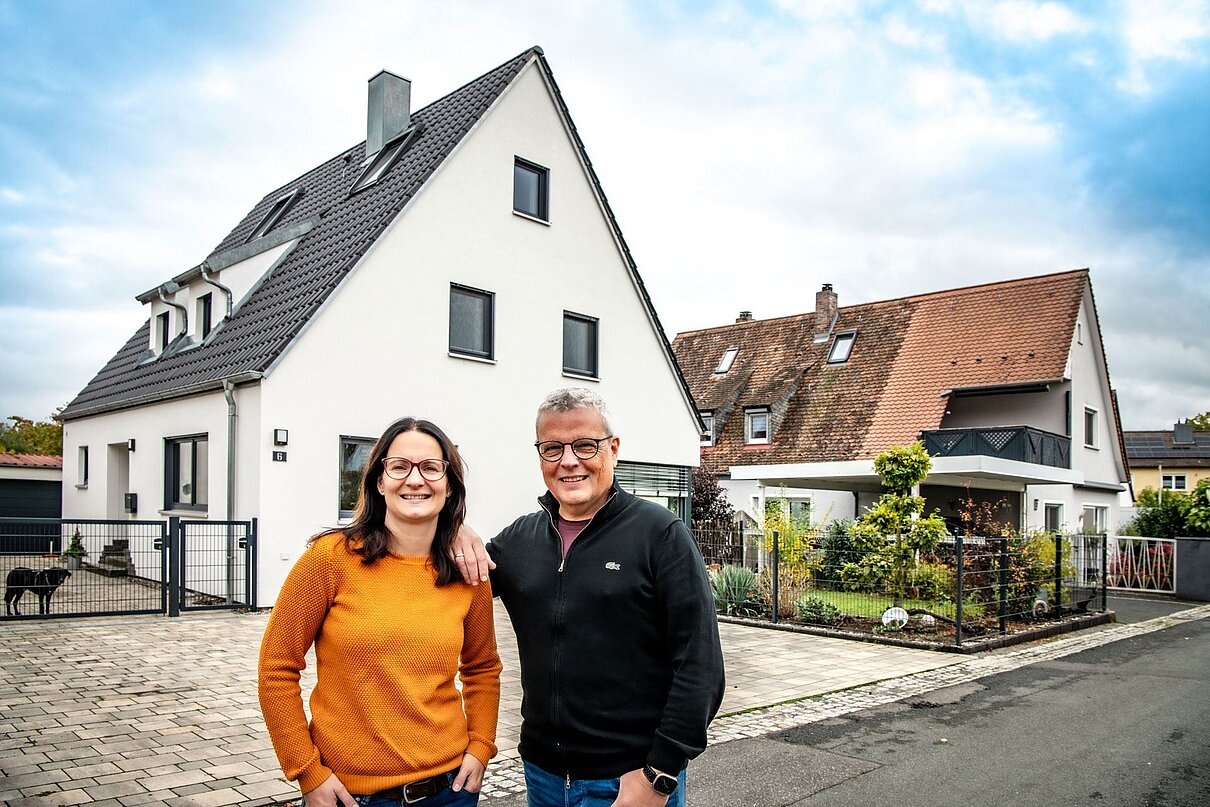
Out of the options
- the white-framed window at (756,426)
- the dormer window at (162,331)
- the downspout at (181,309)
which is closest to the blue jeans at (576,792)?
the downspout at (181,309)

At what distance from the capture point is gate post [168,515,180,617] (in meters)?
11.7

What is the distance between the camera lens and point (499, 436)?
15180 mm

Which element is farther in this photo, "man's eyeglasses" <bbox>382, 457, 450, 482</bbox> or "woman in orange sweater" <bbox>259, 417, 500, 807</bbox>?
"man's eyeglasses" <bbox>382, 457, 450, 482</bbox>

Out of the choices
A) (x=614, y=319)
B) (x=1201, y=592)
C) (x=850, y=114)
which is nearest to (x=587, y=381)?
(x=614, y=319)

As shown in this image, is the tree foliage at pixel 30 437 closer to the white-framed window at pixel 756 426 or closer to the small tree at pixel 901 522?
the white-framed window at pixel 756 426

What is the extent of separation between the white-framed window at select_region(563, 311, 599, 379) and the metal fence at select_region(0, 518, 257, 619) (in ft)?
21.5

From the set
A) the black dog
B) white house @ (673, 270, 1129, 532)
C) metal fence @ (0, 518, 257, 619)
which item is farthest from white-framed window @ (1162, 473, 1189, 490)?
the black dog

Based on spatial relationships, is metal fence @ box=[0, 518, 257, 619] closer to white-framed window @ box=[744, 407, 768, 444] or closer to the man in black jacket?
the man in black jacket

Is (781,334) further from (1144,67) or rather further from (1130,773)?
(1130,773)

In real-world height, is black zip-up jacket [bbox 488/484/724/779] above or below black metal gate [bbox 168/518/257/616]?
above

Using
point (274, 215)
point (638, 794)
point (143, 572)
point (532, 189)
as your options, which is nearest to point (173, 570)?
point (143, 572)

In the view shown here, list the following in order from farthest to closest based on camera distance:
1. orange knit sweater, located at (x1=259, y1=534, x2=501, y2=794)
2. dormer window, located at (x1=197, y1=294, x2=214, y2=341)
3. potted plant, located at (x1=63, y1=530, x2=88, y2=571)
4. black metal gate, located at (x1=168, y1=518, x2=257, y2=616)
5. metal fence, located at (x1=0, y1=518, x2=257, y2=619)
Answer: dormer window, located at (x1=197, y1=294, x2=214, y2=341) < potted plant, located at (x1=63, y1=530, x2=88, y2=571) < black metal gate, located at (x1=168, y1=518, x2=257, y2=616) < metal fence, located at (x1=0, y1=518, x2=257, y2=619) < orange knit sweater, located at (x1=259, y1=534, x2=501, y2=794)

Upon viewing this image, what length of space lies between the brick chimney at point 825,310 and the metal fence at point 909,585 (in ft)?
49.5

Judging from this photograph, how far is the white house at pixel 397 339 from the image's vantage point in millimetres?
12758
